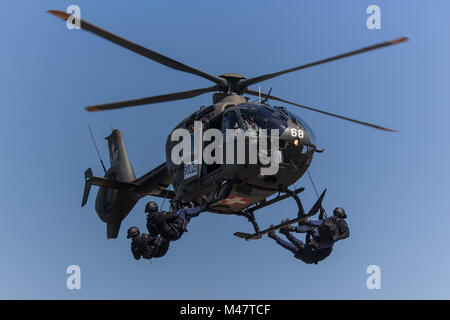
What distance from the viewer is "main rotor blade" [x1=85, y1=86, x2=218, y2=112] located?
17703 mm

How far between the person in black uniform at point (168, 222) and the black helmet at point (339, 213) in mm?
4306

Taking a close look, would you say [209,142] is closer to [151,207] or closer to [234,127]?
[234,127]

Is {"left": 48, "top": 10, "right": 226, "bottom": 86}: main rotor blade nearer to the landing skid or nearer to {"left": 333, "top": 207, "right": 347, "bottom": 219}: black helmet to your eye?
the landing skid

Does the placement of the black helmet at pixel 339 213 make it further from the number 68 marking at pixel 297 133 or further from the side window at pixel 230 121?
the side window at pixel 230 121

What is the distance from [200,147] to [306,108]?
384 cm

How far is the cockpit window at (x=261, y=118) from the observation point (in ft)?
53.8

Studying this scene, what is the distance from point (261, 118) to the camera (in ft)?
54.3

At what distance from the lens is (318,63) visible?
661 inches

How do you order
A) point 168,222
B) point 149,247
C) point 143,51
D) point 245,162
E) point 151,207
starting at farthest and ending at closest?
point 149,247 → point 151,207 → point 168,222 → point 143,51 → point 245,162

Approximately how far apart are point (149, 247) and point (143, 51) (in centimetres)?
557

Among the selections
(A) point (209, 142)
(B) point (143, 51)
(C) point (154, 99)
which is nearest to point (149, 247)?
(A) point (209, 142)

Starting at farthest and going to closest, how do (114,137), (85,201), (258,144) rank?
(114,137), (85,201), (258,144)
